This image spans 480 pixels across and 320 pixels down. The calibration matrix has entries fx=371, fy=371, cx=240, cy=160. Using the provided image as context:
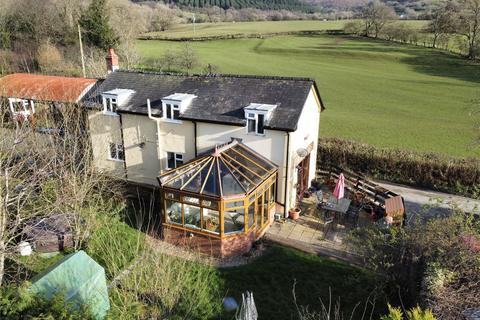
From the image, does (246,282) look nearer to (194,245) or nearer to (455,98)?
(194,245)

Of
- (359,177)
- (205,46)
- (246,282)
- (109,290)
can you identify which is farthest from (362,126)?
(205,46)

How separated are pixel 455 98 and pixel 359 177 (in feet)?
108

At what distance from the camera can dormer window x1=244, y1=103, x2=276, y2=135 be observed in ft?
58.8

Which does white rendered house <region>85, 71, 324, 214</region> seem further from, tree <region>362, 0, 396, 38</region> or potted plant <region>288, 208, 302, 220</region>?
tree <region>362, 0, 396, 38</region>

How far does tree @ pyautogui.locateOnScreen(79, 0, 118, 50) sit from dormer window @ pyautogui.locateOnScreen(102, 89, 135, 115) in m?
27.5

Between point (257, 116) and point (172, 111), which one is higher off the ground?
point (257, 116)

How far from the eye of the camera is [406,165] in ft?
78.5

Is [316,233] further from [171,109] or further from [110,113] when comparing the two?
[110,113]

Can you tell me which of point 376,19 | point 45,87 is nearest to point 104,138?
point 45,87

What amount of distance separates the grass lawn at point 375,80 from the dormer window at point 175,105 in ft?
54.1

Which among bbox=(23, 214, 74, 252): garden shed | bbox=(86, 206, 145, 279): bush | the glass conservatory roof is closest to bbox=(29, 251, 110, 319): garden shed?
bbox=(86, 206, 145, 279): bush

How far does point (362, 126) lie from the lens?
36000mm

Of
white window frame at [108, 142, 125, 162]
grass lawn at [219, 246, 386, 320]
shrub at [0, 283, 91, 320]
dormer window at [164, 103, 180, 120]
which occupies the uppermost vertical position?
dormer window at [164, 103, 180, 120]

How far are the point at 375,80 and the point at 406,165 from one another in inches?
1425
